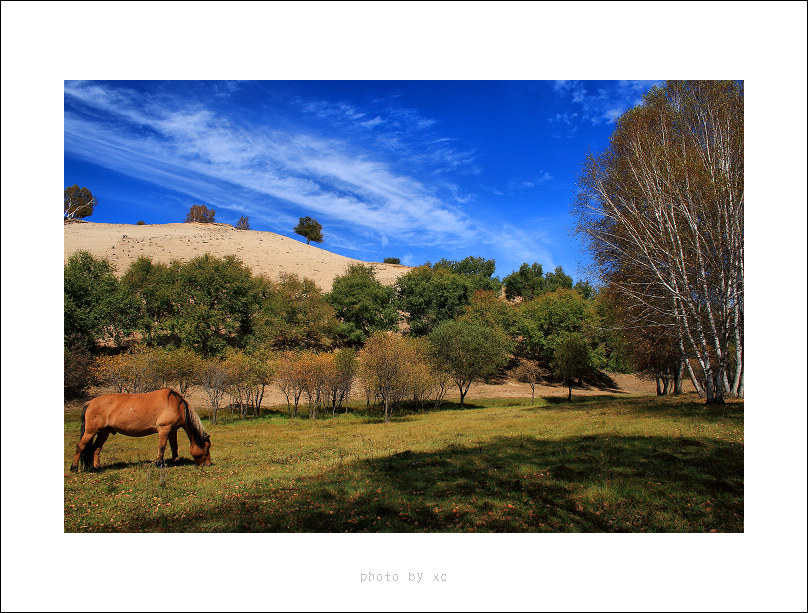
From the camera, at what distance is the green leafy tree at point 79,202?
31.9 feet

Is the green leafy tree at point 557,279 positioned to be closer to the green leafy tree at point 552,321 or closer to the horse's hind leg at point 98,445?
the green leafy tree at point 552,321

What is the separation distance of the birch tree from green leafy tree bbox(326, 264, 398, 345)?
46829mm

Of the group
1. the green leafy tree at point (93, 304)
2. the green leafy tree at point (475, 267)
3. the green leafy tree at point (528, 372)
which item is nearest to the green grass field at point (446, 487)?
the green leafy tree at point (93, 304)

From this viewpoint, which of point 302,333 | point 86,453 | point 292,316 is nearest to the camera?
point 86,453

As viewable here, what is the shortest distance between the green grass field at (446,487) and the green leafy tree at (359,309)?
46145 mm

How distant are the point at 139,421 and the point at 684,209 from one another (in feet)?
62.0

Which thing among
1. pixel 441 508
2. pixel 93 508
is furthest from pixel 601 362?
pixel 93 508

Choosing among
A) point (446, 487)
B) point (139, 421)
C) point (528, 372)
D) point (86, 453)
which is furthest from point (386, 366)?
point (528, 372)

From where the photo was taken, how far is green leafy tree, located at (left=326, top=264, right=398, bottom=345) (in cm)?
6068

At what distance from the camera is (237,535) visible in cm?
692

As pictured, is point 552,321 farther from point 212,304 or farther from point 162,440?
point 162,440

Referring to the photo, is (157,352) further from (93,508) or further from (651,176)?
(651,176)

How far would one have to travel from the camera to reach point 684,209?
13133mm

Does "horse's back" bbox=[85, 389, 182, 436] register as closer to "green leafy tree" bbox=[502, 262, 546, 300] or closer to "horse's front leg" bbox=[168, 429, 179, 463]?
"horse's front leg" bbox=[168, 429, 179, 463]
